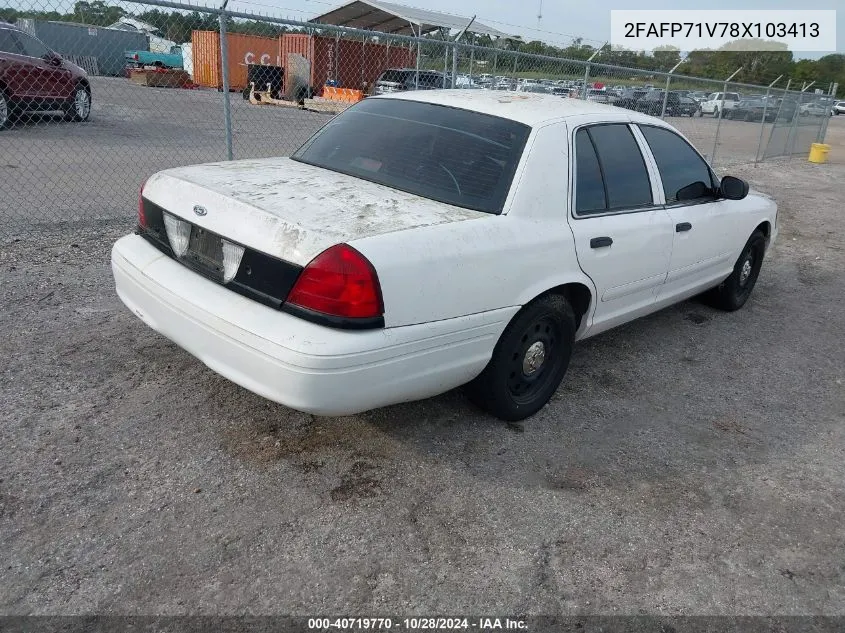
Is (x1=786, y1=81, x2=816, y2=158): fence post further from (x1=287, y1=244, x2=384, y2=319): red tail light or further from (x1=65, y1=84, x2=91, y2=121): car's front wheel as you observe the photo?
(x1=287, y1=244, x2=384, y2=319): red tail light

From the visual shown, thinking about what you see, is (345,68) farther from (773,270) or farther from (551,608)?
(551,608)

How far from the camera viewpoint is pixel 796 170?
16.6 metres

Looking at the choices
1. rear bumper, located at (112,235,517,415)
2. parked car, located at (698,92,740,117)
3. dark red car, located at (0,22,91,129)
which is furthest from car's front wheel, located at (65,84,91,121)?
parked car, located at (698,92,740,117)

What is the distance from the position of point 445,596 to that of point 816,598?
1373mm

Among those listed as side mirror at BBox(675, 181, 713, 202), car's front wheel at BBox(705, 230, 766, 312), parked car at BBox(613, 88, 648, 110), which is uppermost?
parked car at BBox(613, 88, 648, 110)

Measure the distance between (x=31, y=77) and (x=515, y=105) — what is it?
10.0 m

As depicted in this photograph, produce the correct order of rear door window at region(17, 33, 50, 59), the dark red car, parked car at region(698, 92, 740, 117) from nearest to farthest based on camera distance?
the dark red car, rear door window at region(17, 33, 50, 59), parked car at region(698, 92, 740, 117)

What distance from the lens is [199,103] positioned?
19.4 meters

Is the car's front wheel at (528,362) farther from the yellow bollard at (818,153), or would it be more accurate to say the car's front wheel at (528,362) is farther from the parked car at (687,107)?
the yellow bollard at (818,153)

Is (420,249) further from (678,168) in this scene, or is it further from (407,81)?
(407,81)

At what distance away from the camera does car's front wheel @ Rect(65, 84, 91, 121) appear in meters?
11.4

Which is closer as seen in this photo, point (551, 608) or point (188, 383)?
point (551, 608)

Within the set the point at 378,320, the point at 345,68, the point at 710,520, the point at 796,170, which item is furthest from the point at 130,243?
the point at 345,68

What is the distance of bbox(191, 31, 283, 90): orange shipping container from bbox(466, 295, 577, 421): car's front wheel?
28.5 metres
